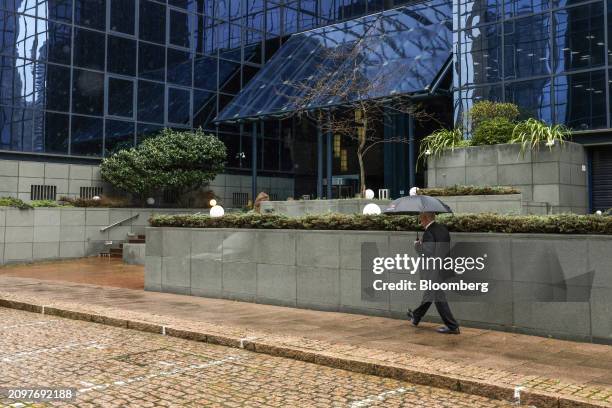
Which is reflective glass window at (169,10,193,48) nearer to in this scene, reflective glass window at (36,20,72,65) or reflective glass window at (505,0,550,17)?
reflective glass window at (36,20,72,65)

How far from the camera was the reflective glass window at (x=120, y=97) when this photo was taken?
2900cm

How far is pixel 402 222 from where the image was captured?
10.9 m

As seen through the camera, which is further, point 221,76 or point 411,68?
point 221,76

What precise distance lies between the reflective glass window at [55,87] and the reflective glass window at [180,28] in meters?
6.38

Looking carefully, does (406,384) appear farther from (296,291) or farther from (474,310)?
(296,291)

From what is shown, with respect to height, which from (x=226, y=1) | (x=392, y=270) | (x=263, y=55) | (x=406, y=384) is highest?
(x=226, y=1)

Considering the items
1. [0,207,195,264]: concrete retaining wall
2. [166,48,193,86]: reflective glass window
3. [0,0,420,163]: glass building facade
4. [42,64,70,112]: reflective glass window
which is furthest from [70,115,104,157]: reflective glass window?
[166,48,193,86]: reflective glass window

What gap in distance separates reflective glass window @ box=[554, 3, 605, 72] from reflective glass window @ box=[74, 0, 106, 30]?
19.9 metres

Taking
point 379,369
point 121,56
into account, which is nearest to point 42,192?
point 121,56

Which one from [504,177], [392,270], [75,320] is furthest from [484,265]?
[504,177]

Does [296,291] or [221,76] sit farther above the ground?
[221,76]

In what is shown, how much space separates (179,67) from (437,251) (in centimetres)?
2536

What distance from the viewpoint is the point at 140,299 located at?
13.9 m

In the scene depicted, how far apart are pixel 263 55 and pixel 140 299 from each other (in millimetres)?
24521
